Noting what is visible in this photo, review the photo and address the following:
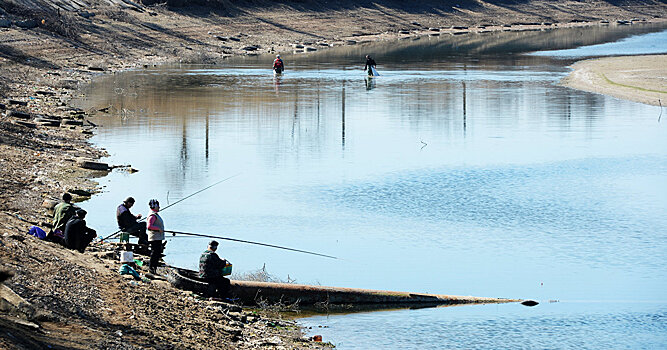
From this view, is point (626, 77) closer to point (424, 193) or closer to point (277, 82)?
point (277, 82)

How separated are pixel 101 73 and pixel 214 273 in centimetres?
4132

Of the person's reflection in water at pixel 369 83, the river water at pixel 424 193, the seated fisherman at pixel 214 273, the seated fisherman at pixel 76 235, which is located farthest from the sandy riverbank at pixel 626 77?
the seated fisherman at pixel 76 235

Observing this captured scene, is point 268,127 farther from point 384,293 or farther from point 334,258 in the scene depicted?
point 384,293

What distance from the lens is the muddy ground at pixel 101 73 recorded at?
1207 centimetres

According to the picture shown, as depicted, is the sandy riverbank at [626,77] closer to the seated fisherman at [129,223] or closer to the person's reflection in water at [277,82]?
the person's reflection in water at [277,82]

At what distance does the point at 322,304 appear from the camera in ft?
50.2

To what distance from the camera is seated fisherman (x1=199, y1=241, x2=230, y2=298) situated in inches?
576

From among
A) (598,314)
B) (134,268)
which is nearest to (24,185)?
(134,268)

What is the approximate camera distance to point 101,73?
53.7 meters

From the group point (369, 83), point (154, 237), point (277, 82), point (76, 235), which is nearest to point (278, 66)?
point (277, 82)

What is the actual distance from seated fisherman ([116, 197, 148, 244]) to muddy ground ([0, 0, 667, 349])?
114 centimetres

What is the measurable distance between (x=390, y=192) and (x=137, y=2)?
187 feet

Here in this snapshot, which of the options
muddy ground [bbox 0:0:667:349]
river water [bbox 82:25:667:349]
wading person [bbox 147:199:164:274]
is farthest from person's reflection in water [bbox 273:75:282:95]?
wading person [bbox 147:199:164:274]

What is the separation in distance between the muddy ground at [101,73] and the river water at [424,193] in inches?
62.1
